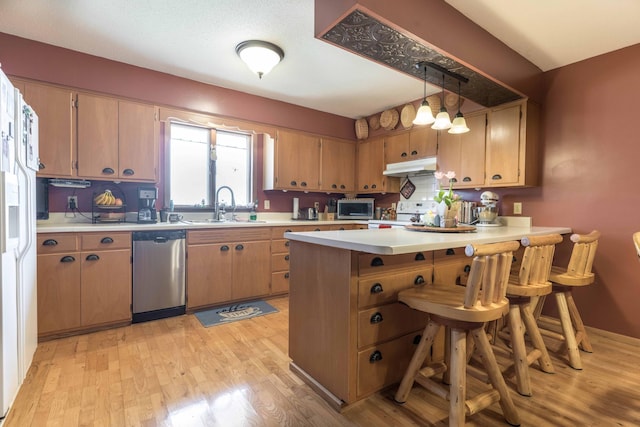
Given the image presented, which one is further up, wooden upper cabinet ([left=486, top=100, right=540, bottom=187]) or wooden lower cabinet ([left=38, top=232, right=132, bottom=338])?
wooden upper cabinet ([left=486, top=100, right=540, bottom=187])

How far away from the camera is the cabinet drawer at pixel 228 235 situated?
9.82 feet

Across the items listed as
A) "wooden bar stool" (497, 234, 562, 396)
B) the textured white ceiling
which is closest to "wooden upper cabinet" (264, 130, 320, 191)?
the textured white ceiling

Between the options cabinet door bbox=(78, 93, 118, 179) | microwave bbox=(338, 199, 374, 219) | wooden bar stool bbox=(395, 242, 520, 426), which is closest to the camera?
wooden bar stool bbox=(395, 242, 520, 426)

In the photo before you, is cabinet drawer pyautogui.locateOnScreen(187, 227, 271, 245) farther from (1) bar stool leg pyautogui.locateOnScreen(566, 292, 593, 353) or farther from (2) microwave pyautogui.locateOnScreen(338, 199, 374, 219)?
(1) bar stool leg pyautogui.locateOnScreen(566, 292, 593, 353)

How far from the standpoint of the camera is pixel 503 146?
9.75 ft

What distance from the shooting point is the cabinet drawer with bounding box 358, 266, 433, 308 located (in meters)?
1.57

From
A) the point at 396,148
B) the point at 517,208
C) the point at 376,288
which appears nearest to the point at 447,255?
the point at 376,288

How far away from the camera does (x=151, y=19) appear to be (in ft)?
7.45

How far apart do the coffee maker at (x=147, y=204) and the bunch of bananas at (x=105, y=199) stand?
23 centimetres

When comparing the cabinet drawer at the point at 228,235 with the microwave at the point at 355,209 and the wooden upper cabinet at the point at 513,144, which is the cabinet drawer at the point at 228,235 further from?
the wooden upper cabinet at the point at 513,144

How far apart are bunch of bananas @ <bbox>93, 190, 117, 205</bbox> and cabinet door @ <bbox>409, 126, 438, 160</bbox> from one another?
3.38 meters

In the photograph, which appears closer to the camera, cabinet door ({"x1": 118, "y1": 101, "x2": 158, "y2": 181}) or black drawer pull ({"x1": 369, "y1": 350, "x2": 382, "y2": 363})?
black drawer pull ({"x1": 369, "y1": 350, "x2": 382, "y2": 363})

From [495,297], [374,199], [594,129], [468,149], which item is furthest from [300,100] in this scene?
[495,297]

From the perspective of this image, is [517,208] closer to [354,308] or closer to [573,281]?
[573,281]
